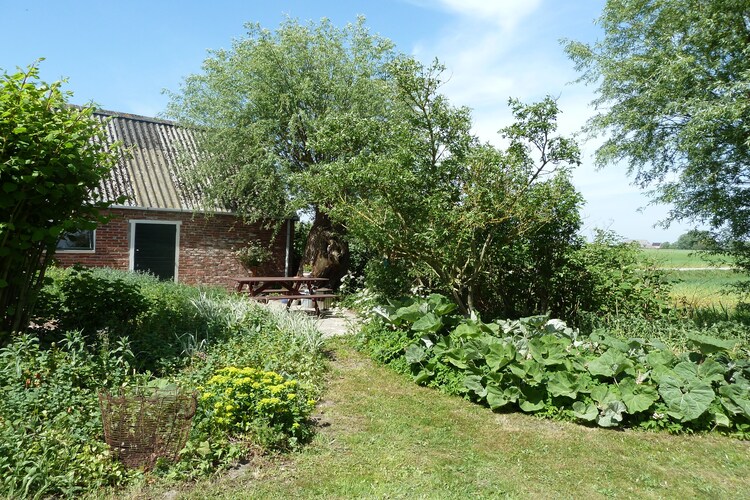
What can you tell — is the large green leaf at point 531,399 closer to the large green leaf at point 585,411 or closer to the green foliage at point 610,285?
the large green leaf at point 585,411

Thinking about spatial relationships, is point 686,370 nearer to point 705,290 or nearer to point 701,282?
point 705,290

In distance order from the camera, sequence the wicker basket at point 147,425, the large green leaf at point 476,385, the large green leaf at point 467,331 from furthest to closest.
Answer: the large green leaf at point 467,331, the large green leaf at point 476,385, the wicker basket at point 147,425

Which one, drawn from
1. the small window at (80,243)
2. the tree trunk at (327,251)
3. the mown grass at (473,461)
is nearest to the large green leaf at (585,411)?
the mown grass at (473,461)

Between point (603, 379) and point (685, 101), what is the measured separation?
6.58m

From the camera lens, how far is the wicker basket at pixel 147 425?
12.5 ft

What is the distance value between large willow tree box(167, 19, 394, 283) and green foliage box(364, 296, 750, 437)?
7.78 metres

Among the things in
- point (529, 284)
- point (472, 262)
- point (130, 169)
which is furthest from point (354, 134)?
point (130, 169)

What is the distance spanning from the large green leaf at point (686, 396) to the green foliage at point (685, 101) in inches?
213

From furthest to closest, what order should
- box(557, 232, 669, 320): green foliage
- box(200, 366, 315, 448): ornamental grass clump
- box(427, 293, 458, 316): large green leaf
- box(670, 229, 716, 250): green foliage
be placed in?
box(670, 229, 716, 250): green foliage → box(557, 232, 669, 320): green foliage → box(427, 293, 458, 316): large green leaf → box(200, 366, 315, 448): ornamental grass clump

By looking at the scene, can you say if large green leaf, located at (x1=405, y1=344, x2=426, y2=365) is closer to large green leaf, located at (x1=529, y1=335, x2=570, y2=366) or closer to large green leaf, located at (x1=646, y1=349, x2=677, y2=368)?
large green leaf, located at (x1=529, y1=335, x2=570, y2=366)

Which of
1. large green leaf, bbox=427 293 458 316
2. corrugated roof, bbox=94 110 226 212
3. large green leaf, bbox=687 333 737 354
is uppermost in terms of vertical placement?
corrugated roof, bbox=94 110 226 212

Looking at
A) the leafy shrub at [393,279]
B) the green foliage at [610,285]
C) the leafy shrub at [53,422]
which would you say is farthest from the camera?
the leafy shrub at [393,279]

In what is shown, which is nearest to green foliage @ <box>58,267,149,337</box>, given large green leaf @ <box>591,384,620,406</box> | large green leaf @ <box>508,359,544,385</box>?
large green leaf @ <box>508,359,544,385</box>

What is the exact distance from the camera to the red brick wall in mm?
14602
